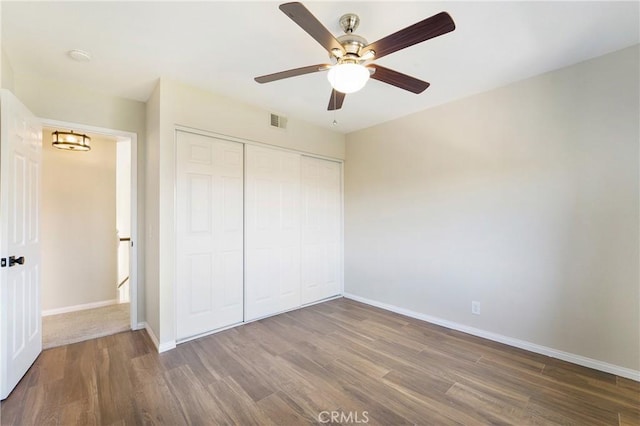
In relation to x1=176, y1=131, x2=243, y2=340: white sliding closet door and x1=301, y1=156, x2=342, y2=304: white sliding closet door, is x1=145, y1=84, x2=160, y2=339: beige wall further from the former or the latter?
x1=301, y1=156, x2=342, y2=304: white sliding closet door

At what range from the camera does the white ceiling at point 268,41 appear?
69.1 inches

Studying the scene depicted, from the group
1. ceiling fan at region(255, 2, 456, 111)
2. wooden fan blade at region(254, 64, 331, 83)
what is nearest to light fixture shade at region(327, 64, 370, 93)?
ceiling fan at region(255, 2, 456, 111)

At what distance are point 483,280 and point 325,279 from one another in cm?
211

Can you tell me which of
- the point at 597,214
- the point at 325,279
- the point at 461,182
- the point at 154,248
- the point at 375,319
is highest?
the point at 461,182

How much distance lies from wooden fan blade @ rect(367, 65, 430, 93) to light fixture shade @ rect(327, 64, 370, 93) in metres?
0.26

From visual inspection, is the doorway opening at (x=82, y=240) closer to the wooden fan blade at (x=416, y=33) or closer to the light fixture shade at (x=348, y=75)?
the light fixture shade at (x=348, y=75)

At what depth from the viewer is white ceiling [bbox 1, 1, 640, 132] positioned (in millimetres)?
1756

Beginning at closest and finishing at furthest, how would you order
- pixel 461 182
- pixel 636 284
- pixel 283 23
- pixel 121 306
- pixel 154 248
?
pixel 283 23 → pixel 636 284 → pixel 154 248 → pixel 461 182 → pixel 121 306

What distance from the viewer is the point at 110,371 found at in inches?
89.5

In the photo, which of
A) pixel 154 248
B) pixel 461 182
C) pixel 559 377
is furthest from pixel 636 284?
pixel 154 248

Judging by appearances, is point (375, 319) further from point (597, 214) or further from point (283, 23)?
point (283, 23)

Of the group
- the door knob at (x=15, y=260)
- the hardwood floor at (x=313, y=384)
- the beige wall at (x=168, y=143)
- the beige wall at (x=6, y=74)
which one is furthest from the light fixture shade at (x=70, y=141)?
the hardwood floor at (x=313, y=384)
